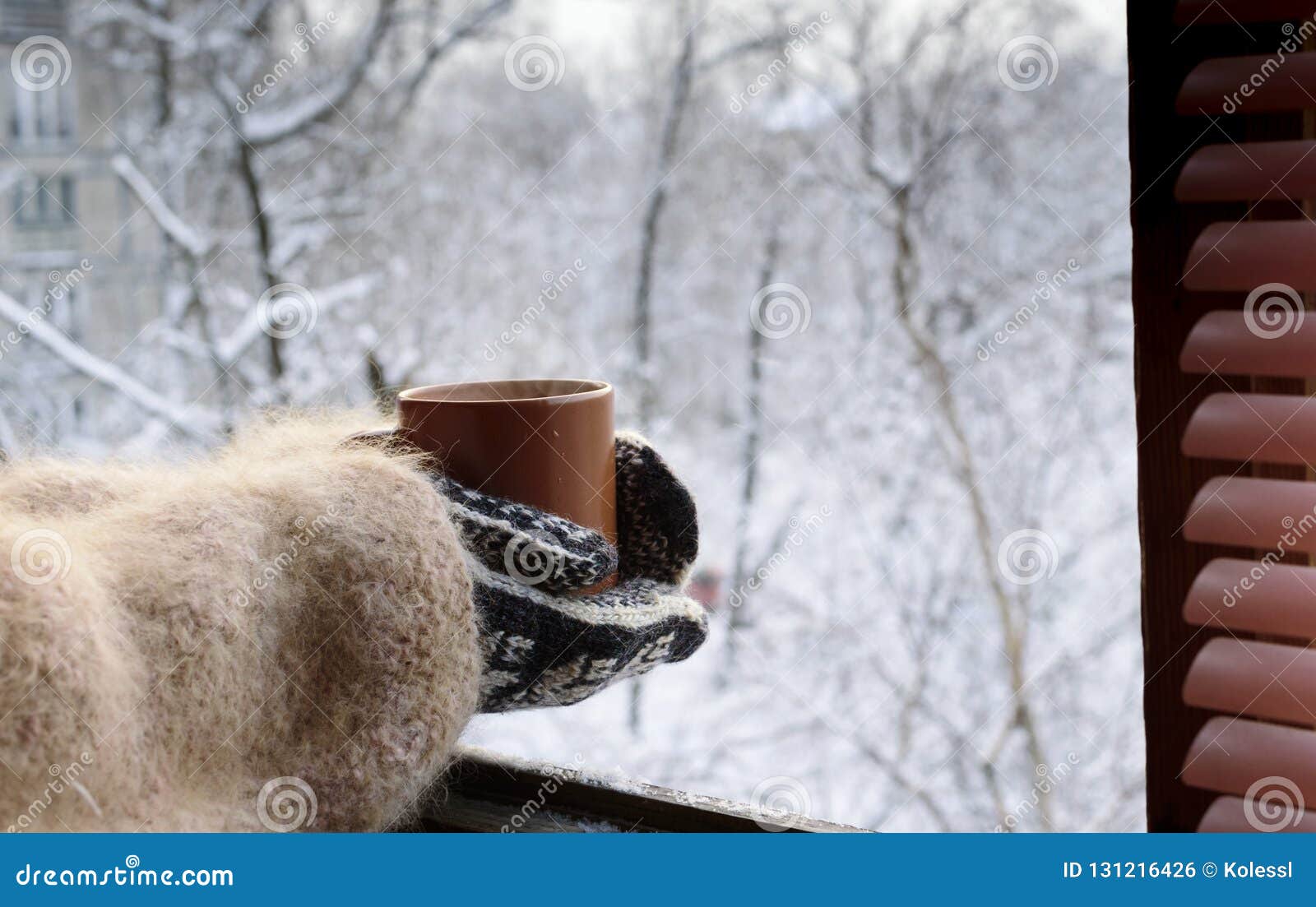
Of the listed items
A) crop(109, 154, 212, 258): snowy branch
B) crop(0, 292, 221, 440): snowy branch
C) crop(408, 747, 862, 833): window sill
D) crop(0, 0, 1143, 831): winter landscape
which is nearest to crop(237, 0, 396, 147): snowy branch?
crop(0, 0, 1143, 831): winter landscape

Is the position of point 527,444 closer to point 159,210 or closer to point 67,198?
point 159,210

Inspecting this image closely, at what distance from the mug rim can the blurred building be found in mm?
2331

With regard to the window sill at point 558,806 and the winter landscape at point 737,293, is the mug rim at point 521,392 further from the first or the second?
the winter landscape at point 737,293

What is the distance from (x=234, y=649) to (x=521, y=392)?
267mm

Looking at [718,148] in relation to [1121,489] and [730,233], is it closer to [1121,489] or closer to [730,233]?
[730,233]

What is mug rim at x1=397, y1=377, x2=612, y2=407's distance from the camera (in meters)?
0.65

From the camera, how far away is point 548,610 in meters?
0.62

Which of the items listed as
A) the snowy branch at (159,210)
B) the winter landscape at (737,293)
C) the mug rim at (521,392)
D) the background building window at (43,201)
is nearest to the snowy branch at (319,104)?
the winter landscape at (737,293)

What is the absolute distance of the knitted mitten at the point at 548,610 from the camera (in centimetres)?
62

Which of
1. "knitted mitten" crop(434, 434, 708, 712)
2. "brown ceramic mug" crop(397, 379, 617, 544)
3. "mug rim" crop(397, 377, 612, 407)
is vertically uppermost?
"mug rim" crop(397, 377, 612, 407)

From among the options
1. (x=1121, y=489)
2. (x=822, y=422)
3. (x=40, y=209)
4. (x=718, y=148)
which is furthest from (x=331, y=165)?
(x=1121, y=489)

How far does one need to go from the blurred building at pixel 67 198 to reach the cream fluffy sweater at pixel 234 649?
94.3 inches

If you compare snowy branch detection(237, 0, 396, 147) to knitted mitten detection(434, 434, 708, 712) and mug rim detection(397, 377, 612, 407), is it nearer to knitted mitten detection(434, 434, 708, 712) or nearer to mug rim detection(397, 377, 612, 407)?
mug rim detection(397, 377, 612, 407)

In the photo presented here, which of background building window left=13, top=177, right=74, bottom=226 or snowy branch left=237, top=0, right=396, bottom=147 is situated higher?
snowy branch left=237, top=0, right=396, bottom=147
